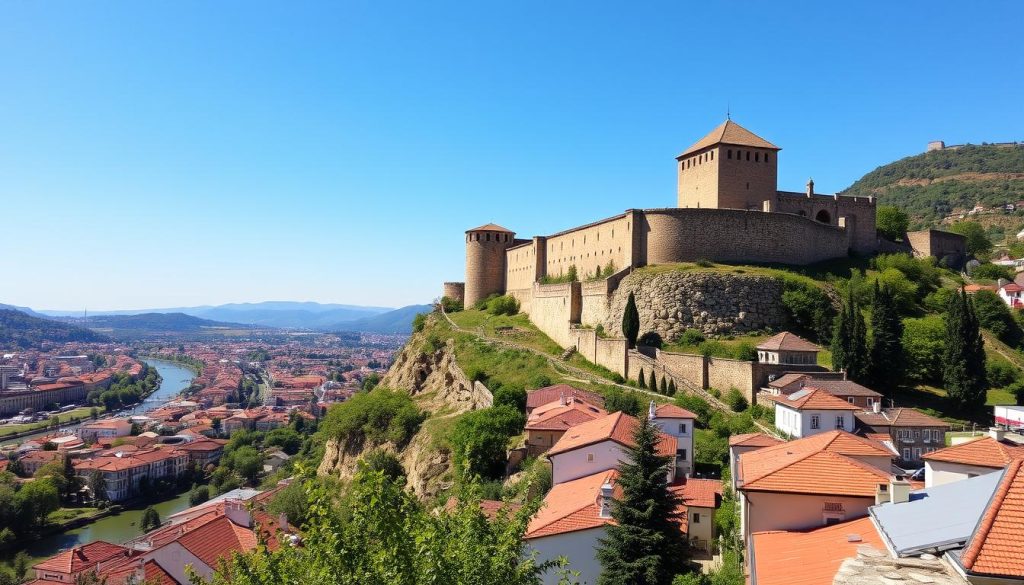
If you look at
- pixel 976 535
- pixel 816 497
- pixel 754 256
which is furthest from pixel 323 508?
pixel 754 256

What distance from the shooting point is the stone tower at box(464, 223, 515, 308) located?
60062 millimetres

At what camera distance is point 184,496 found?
59938mm

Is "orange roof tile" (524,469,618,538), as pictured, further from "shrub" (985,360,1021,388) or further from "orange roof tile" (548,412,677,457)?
"shrub" (985,360,1021,388)

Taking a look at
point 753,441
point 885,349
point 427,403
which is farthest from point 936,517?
point 427,403

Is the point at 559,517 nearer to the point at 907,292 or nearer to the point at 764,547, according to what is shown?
the point at 764,547

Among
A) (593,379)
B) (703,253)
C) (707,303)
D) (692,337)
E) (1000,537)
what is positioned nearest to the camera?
(1000,537)

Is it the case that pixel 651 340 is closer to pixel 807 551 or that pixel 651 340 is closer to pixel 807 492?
pixel 807 492

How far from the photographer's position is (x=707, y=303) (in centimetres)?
3694

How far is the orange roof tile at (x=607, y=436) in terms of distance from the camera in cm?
1917

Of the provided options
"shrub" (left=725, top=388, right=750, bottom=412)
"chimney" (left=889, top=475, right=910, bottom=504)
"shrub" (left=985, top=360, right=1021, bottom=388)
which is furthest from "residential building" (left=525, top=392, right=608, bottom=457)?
"shrub" (left=985, top=360, right=1021, bottom=388)

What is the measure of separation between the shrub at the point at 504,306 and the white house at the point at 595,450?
33654 millimetres

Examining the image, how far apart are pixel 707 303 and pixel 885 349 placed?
8.77 meters

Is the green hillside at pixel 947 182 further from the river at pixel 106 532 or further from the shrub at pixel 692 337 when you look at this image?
the river at pixel 106 532

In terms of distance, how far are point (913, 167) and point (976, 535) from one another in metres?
161
